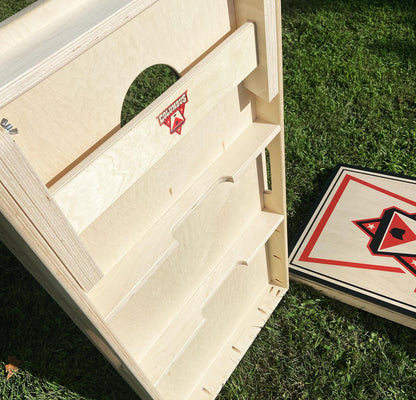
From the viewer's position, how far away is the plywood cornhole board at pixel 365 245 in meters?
2.19

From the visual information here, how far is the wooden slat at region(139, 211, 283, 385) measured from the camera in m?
1.59

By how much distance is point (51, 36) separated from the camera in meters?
0.88

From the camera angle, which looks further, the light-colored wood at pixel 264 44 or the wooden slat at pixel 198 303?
the wooden slat at pixel 198 303

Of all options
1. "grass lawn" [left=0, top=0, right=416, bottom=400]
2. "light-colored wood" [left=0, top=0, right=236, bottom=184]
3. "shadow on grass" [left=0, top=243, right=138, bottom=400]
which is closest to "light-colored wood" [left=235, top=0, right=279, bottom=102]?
"light-colored wood" [left=0, top=0, right=236, bottom=184]

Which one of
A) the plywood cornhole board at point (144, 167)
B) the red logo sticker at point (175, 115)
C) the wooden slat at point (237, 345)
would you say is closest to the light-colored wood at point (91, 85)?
the plywood cornhole board at point (144, 167)

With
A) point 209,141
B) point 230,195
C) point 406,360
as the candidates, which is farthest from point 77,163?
point 406,360

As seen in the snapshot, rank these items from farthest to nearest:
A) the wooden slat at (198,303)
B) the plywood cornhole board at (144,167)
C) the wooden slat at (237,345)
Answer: the wooden slat at (237,345) → the wooden slat at (198,303) → the plywood cornhole board at (144,167)

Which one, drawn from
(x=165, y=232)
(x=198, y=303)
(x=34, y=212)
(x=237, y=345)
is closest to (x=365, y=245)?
(x=237, y=345)

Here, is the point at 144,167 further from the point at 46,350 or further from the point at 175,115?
the point at 46,350

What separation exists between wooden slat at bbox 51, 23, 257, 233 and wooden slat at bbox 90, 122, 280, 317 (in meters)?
0.27

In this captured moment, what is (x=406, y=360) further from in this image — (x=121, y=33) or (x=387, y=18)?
(x=387, y=18)

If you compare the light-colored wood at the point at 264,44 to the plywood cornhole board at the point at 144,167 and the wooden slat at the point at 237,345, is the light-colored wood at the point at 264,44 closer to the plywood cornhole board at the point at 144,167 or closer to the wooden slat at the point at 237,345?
the plywood cornhole board at the point at 144,167

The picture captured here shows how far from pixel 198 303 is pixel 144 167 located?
2.47ft

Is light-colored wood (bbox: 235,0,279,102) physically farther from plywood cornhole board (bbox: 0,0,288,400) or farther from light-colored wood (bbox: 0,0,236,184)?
light-colored wood (bbox: 0,0,236,184)
